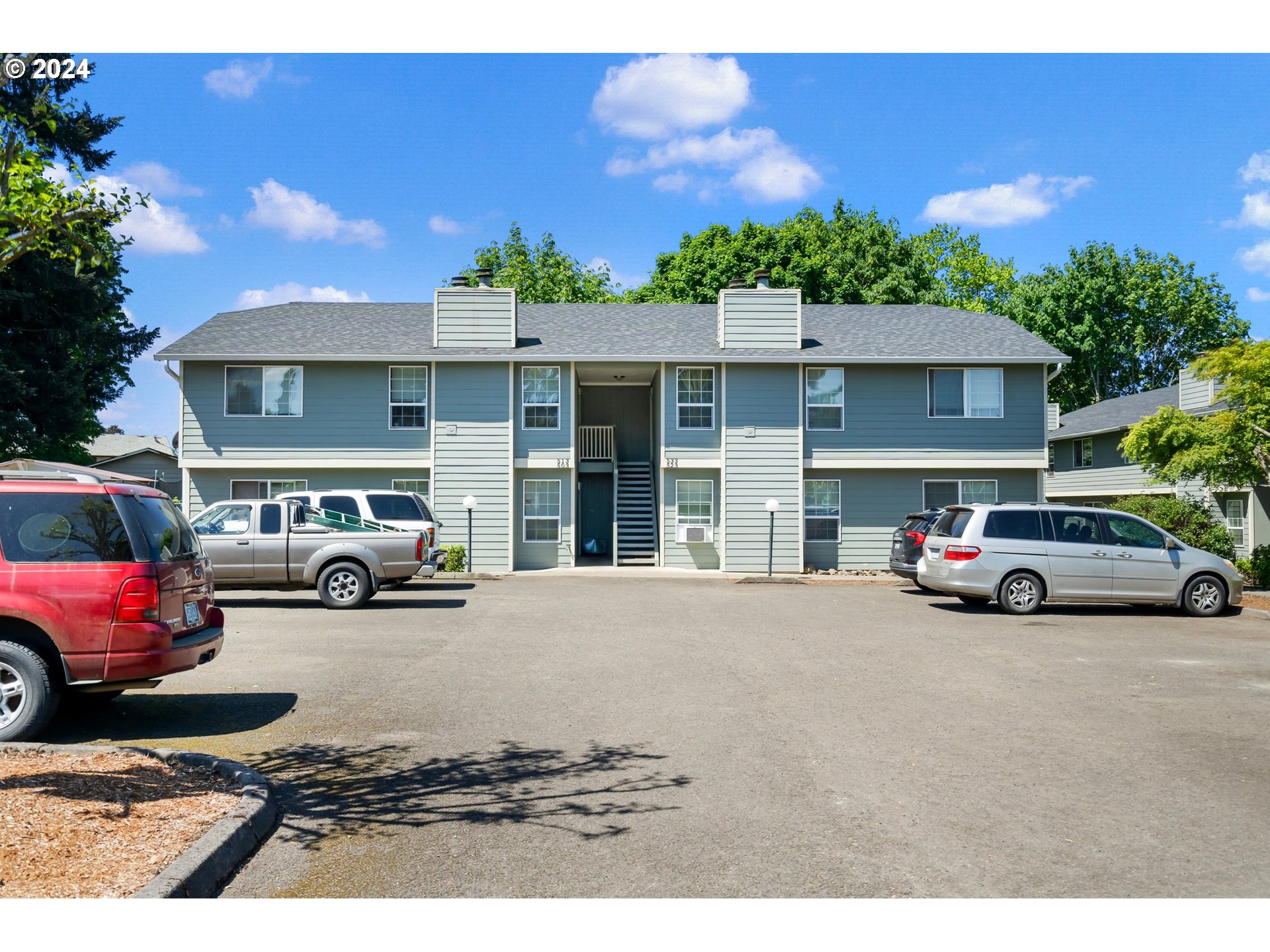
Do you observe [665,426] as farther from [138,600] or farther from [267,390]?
[138,600]

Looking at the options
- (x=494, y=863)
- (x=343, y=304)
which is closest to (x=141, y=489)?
(x=494, y=863)

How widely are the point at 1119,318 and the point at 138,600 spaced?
5571cm

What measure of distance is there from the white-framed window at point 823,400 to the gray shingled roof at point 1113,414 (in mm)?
13009

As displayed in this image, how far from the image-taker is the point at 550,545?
83.7 feet

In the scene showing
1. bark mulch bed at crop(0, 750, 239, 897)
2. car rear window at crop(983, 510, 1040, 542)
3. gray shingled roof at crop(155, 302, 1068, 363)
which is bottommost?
bark mulch bed at crop(0, 750, 239, 897)

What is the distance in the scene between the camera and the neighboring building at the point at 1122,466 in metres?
28.8

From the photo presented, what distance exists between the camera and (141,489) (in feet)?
24.6

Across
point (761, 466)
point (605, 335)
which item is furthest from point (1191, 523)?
point (605, 335)

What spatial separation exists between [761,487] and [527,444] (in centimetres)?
621

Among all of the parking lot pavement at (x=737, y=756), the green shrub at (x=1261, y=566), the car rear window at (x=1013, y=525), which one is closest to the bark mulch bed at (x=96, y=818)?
the parking lot pavement at (x=737, y=756)

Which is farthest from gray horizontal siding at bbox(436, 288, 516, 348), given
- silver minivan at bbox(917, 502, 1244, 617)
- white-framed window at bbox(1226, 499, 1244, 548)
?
white-framed window at bbox(1226, 499, 1244, 548)

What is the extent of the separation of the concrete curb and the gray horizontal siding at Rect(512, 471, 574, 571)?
18809 mm

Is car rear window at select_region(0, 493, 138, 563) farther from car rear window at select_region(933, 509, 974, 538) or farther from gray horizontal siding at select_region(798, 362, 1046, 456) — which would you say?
gray horizontal siding at select_region(798, 362, 1046, 456)

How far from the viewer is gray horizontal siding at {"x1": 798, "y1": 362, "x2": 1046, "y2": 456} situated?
25797 millimetres
